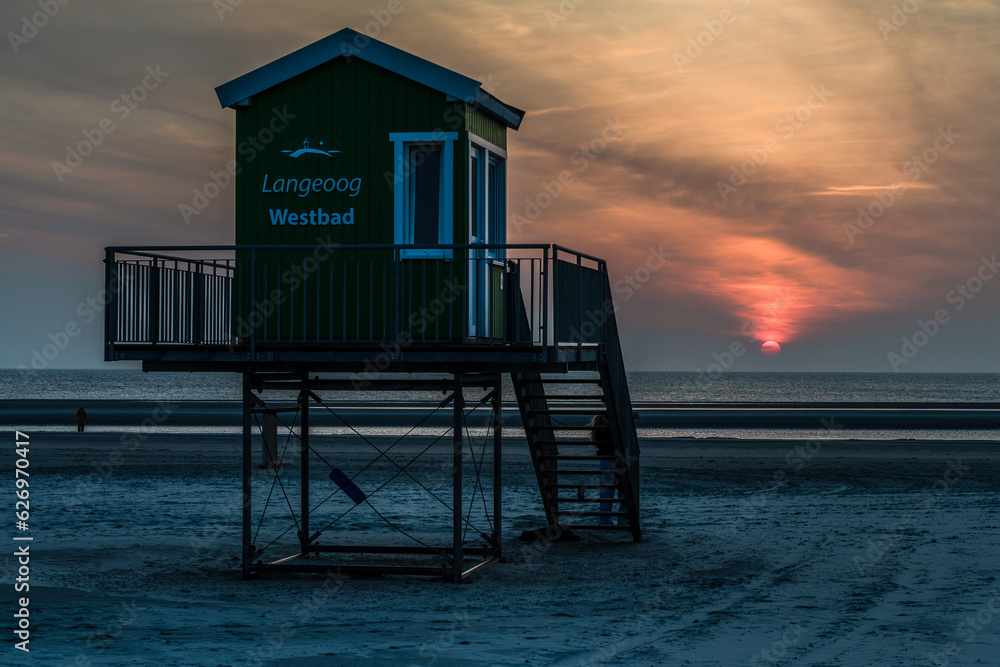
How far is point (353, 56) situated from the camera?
14.7 m

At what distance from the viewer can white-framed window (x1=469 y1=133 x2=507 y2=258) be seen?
1483 centimetres

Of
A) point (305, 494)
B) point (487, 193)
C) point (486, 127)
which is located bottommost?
point (305, 494)

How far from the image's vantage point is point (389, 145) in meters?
14.5

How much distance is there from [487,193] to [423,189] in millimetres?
1156

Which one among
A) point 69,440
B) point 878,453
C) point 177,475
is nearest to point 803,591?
point 177,475

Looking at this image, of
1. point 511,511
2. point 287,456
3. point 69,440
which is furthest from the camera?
point 69,440

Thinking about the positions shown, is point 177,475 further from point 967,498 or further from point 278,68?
point 967,498

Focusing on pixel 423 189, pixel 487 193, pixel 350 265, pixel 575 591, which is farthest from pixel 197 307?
pixel 575 591

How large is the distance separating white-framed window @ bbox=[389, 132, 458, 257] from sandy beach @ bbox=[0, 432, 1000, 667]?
15.6 feet

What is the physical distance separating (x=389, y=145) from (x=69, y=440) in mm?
30539

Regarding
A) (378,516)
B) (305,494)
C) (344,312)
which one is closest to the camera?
(344,312)

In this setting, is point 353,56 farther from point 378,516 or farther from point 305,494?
point 378,516

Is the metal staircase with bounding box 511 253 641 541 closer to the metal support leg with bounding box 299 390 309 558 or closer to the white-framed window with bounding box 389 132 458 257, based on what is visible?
the white-framed window with bounding box 389 132 458 257

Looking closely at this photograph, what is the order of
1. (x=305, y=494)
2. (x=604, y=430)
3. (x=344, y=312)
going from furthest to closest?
(x=604, y=430) → (x=305, y=494) → (x=344, y=312)
